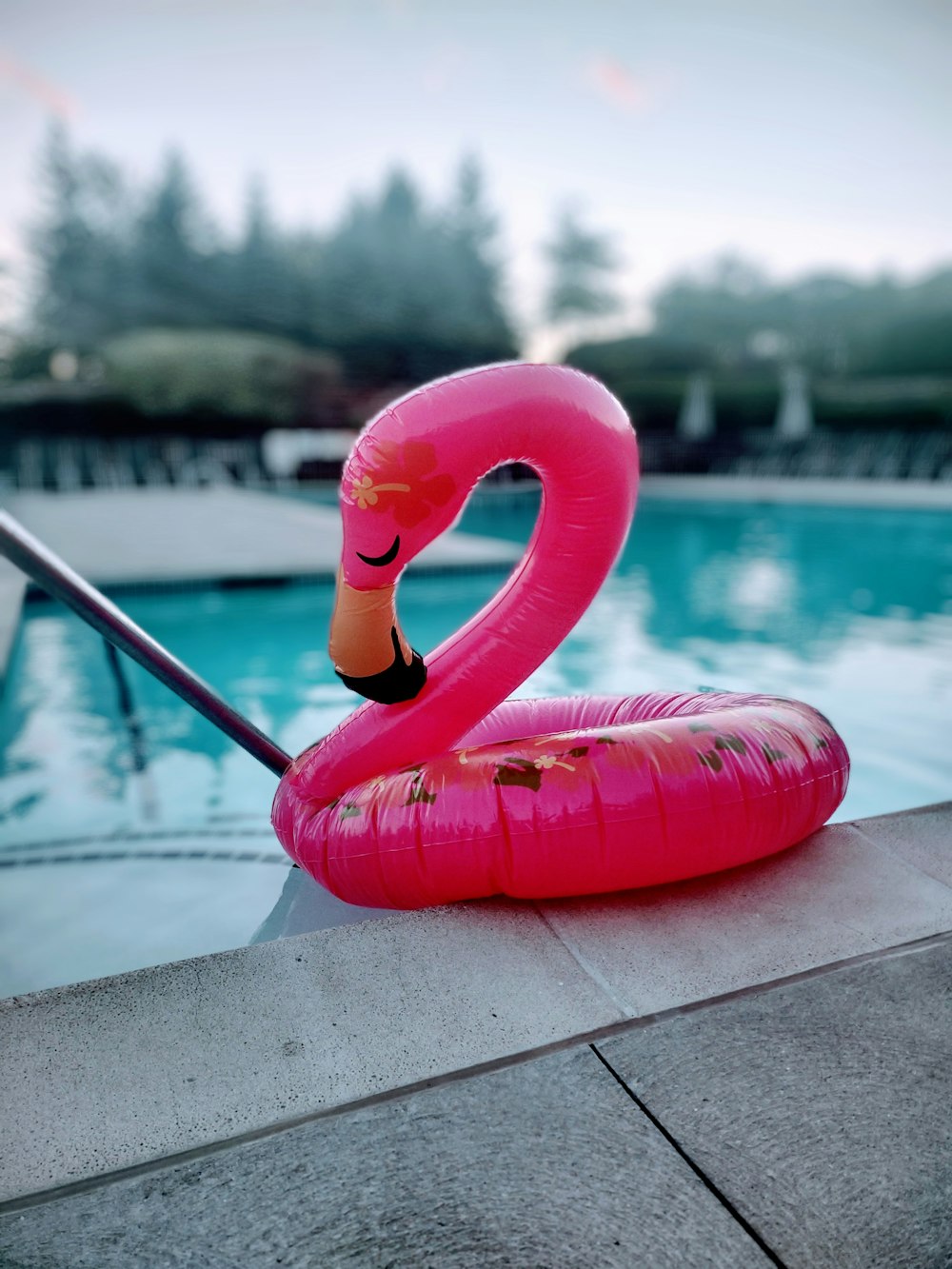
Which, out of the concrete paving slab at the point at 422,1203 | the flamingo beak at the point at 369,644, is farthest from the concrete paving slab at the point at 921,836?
the flamingo beak at the point at 369,644

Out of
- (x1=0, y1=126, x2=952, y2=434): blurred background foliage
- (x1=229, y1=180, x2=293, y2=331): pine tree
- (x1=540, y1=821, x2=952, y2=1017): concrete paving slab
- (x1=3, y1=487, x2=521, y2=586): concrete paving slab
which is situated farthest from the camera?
(x1=229, y1=180, x2=293, y2=331): pine tree

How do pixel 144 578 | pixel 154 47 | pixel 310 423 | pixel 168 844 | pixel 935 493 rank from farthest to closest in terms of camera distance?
1. pixel 310 423
2. pixel 154 47
3. pixel 935 493
4. pixel 144 578
5. pixel 168 844

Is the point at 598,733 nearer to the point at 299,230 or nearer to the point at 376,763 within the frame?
the point at 376,763

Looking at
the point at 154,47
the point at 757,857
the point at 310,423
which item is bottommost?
the point at 310,423

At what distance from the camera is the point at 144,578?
7.21 meters

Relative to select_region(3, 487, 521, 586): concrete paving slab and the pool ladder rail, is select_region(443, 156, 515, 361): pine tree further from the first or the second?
the pool ladder rail

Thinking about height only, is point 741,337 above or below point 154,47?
below

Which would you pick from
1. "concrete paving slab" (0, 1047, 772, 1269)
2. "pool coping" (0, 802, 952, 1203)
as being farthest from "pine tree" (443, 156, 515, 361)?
"concrete paving slab" (0, 1047, 772, 1269)

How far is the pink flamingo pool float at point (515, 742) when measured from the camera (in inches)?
68.8

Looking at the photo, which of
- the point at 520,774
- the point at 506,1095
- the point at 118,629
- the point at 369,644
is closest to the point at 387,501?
the point at 369,644

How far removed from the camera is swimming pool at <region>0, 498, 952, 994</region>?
284 cm

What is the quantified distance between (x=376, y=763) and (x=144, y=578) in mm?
5799

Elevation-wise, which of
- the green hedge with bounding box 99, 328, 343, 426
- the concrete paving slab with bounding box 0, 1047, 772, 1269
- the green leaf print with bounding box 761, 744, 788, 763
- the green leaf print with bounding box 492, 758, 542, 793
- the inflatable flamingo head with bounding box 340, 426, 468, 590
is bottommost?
the green hedge with bounding box 99, 328, 343, 426

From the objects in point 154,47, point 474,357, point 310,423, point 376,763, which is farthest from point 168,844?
point 474,357
